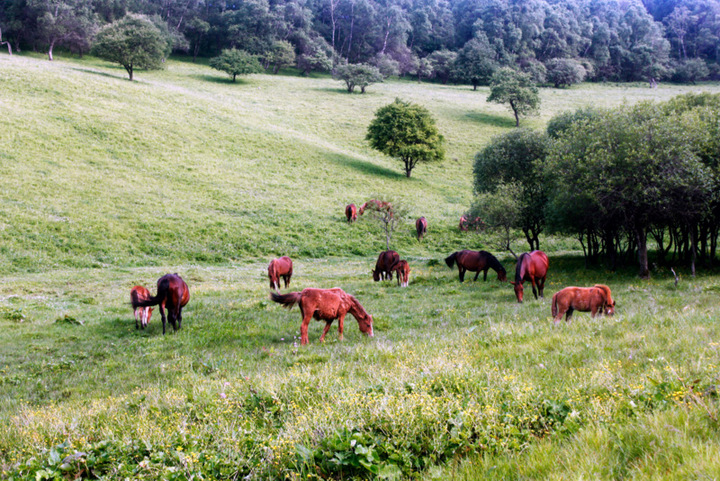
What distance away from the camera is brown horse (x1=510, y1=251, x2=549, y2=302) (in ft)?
48.3

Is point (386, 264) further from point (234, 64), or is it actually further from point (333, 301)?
point (234, 64)

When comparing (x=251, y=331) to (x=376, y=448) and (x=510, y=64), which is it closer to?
(x=376, y=448)

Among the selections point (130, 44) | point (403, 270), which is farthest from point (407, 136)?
point (130, 44)

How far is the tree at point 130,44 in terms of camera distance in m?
61.1

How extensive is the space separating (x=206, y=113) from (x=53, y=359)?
5038 centimetres

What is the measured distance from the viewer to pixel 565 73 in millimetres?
95875

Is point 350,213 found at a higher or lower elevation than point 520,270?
lower

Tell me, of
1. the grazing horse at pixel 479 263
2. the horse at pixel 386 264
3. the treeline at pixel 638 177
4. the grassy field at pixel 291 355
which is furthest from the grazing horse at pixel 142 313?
the treeline at pixel 638 177

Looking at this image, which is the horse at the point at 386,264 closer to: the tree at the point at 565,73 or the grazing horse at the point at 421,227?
the grazing horse at the point at 421,227

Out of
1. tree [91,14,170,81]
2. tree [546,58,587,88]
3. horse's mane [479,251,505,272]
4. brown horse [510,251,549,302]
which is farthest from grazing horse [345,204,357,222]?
tree [546,58,587,88]

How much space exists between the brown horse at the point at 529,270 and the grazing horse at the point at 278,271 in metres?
9.23

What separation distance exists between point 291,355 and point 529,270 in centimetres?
977

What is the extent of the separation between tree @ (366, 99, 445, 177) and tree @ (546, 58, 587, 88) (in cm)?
6086

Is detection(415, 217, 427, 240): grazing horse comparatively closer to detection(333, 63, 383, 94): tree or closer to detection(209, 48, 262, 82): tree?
detection(333, 63, 383, 94): tree
